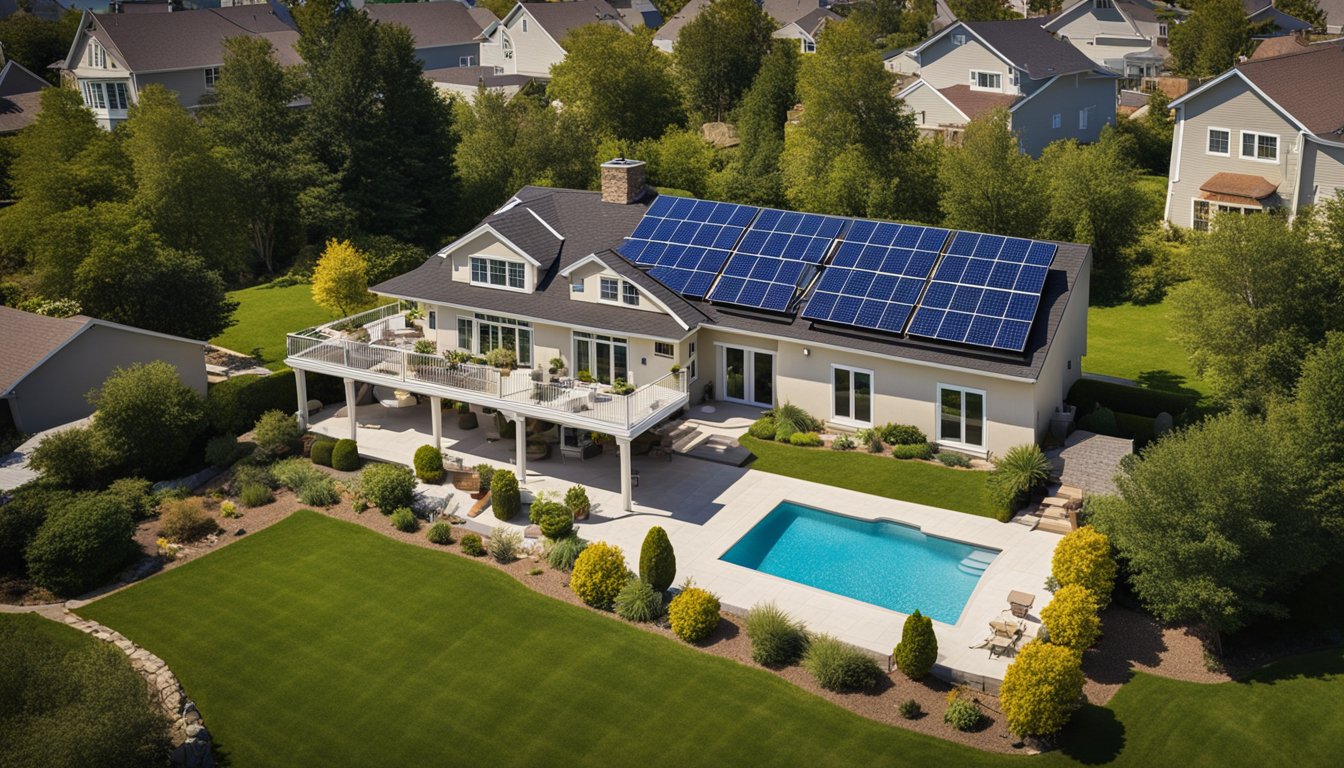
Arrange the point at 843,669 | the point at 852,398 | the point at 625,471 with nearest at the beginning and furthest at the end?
1. the point at 843,669
2. the point at 625,471
3. the point at 852,398

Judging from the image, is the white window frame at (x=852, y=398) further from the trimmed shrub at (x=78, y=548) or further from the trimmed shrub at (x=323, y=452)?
the trimmed shrub at (x=78, y=548)

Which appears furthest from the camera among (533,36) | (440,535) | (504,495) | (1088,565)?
(533,36)

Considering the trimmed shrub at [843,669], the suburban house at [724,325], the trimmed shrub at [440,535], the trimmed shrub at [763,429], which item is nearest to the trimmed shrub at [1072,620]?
the trimmed shrub at [843,669]

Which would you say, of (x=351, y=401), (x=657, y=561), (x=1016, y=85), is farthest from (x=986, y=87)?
(x=657, y=561)

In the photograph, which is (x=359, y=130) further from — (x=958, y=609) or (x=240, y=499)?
(x=958, y=609)

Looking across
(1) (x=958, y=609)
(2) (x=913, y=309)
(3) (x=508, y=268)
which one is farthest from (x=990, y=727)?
(3) (x=508, y=268)

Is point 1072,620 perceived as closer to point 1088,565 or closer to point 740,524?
point 1088,565
